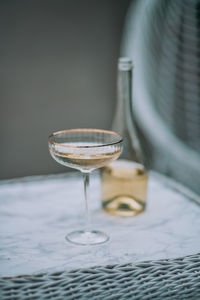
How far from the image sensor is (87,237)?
2.82 ft

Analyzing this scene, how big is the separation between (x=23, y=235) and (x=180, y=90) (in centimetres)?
91

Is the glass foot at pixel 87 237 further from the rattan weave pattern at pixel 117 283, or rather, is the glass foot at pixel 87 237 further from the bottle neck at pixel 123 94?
the bottle neck at pixel 123 94

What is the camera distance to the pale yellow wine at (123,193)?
989 mm

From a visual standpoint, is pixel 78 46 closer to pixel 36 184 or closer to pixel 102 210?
pixel 36 184

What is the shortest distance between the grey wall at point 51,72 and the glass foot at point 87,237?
1082mm

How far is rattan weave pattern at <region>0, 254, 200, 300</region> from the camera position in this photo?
68 cm

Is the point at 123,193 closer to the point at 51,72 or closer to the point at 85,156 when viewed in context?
the point at 85,156

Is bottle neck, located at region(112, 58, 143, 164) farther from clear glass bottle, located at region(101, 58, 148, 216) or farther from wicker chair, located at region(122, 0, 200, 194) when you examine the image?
wicker chair, located at region(122, 0, 200, 194)

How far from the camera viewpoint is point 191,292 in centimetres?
74

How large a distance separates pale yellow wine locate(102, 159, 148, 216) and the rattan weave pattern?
256 millimetres

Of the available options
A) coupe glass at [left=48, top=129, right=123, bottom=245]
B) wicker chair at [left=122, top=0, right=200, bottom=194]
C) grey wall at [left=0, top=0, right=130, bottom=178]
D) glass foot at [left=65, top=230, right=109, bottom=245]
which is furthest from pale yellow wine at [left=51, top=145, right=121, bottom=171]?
grey wall at [left=0, top=0, right=130, bottom=178]

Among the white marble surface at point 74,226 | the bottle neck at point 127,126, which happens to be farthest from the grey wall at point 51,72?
the bottle neck at point 127,126

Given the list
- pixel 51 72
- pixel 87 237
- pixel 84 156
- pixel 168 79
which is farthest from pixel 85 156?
pixel 51 72

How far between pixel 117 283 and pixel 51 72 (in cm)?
135
